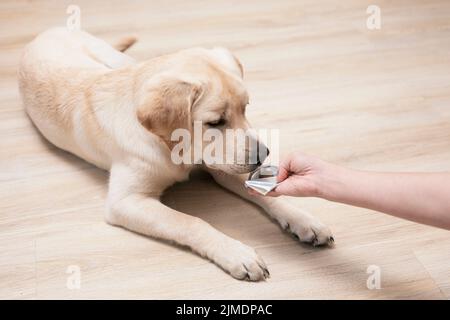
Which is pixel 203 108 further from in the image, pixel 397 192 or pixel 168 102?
pixel 397 192

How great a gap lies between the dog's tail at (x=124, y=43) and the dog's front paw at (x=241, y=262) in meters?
1.51

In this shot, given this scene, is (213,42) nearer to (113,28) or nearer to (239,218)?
(113,28)

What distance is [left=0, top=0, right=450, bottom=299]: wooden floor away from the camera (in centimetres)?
184

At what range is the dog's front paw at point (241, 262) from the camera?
179 centimetres

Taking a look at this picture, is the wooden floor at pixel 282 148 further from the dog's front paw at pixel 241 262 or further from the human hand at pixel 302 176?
the human hand at pixel 302 176

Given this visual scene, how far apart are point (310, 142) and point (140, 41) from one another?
1277mm

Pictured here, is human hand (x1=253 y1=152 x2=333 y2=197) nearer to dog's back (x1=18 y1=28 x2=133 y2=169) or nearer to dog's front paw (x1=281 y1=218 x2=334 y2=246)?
dog's front paw (x1=281 y1=218 x2=334 y2=246)

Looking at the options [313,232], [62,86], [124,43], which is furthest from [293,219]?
[124,43]

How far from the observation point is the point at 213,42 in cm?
319

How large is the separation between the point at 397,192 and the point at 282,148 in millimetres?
814

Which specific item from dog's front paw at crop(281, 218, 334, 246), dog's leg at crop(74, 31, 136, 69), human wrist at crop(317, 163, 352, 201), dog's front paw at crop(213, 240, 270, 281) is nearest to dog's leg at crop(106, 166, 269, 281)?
dog's front paw at crop(213, 240, 270, 281)

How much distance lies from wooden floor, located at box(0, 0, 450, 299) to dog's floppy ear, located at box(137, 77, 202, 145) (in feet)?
1.47

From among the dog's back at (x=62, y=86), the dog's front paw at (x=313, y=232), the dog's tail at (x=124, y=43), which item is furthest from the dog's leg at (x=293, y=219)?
the dog's tail at (x=124, y=43)
